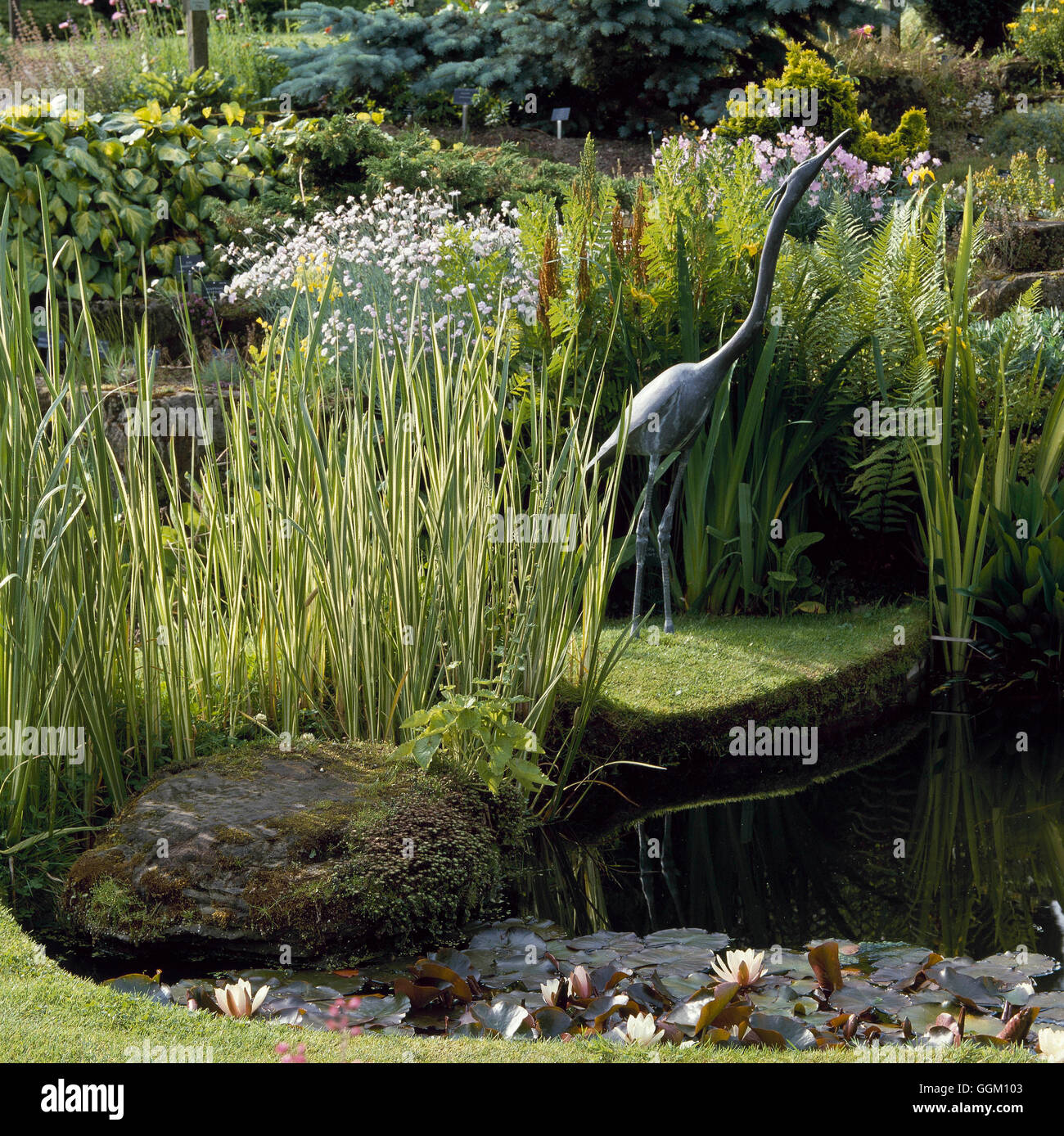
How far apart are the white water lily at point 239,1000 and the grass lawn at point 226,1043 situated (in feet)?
0.13

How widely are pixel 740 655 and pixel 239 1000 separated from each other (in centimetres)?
269

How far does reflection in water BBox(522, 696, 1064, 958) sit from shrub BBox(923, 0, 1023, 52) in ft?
46.8

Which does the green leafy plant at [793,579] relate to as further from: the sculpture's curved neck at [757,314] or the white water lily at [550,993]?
the white water lily at [550,993]

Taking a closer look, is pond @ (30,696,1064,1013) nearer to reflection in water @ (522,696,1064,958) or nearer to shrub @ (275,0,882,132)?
reflection in water @ (522,696,1064,958)

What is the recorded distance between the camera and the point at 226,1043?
218 cm

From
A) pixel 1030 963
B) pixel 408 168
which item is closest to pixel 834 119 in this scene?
pixel 408 168

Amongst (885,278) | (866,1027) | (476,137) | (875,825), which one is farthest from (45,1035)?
(476,137)

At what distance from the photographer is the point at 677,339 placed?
518cm

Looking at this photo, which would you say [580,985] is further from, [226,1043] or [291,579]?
[291,579]

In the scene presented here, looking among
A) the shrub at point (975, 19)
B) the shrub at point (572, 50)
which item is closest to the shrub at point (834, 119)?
the shrub at point (572, 50)

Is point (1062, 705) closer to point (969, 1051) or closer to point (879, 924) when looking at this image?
point (879, 924)

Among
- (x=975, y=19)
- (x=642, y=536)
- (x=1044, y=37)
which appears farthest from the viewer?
(x=975, y=19)

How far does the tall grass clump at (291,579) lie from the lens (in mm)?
3102

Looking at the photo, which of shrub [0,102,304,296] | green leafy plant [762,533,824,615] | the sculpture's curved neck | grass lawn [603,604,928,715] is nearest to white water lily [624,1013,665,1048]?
grass lawn [603,604,928,715]
